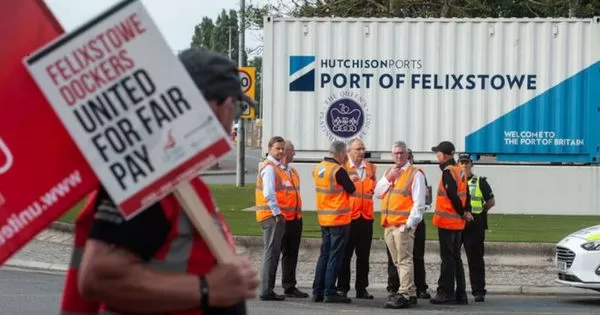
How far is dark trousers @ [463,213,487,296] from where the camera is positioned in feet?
47.9

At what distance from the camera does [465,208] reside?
14.3 meters

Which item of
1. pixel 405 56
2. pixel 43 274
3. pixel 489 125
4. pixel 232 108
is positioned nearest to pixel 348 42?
pixel 405 56

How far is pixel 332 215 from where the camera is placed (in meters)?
14.2

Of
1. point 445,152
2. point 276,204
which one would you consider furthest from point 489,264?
point 276,204

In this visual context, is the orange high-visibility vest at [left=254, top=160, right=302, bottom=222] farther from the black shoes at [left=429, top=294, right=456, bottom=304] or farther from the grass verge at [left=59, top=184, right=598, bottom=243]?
the grass verge at [left=59, top=184, right=598, bottom=243]

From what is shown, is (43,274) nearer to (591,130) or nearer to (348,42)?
(348,42)

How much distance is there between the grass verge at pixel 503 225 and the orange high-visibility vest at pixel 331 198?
431 cm

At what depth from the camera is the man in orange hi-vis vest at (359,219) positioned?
14.6 m

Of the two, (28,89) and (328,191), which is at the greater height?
(28,89)

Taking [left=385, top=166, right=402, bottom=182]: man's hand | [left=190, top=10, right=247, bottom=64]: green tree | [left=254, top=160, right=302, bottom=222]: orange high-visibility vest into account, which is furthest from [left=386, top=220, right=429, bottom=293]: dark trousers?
[left=190, top=10, right=247, bottom=64]: green tree

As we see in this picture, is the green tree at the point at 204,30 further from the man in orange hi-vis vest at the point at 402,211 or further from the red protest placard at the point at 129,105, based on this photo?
the red protest placard at the point at 129,105

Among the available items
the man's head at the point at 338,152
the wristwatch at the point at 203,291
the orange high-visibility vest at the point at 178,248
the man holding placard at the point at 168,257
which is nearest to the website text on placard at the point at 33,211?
the man holding placard at the point at 168,257

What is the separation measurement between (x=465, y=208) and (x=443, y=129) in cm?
883

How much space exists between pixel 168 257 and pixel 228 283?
0.54ft
